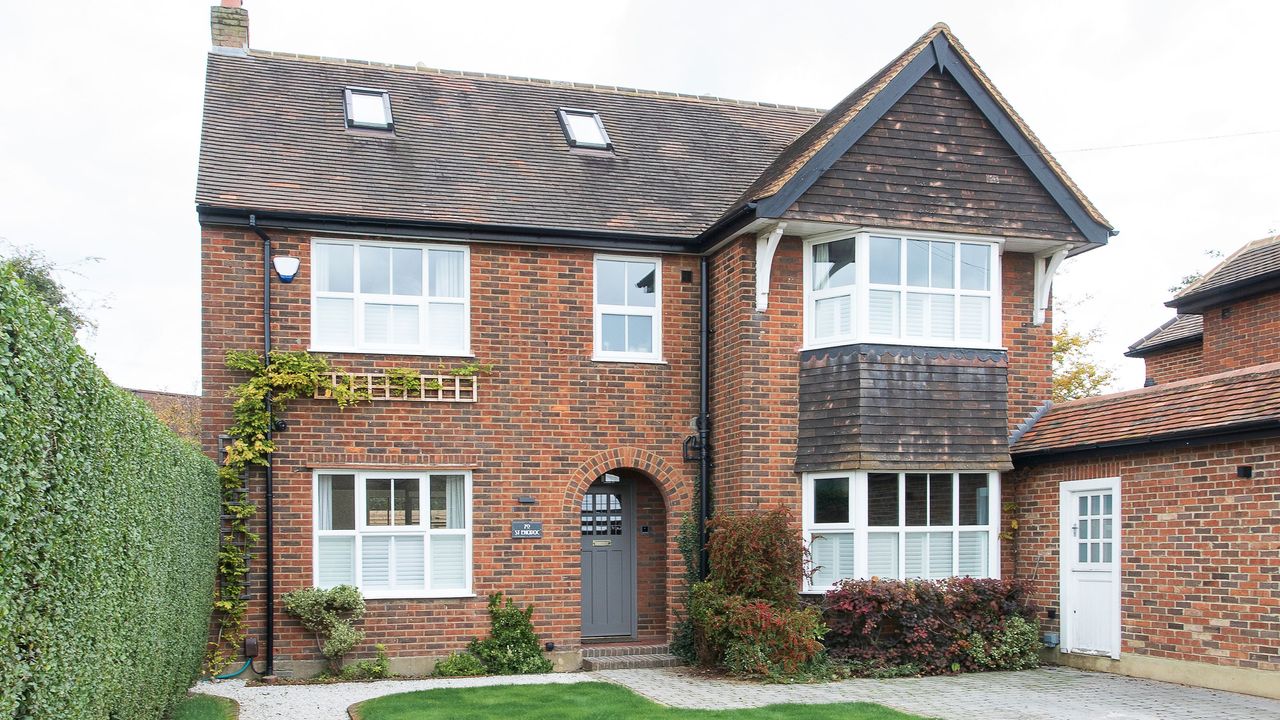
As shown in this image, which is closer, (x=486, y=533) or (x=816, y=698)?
(x=816, y=698)

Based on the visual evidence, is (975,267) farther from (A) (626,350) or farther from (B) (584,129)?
(B) (584,129)

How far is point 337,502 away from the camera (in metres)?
13.1

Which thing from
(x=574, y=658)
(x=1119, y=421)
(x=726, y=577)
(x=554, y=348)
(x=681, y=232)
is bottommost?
(x=574, y=658)

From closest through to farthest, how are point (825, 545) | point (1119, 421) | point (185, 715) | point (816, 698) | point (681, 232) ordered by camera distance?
point (185, 715) → point (816, 698) → point (1119, 421) → point (825, 545) → point (681, 232)

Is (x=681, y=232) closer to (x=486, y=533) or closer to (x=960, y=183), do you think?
(x=960, y=183)

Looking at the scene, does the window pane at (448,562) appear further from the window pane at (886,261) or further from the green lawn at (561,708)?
the window pane at (886,261)

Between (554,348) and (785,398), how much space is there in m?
2.91

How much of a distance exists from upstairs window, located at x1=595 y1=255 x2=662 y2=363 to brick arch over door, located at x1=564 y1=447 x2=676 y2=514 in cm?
120

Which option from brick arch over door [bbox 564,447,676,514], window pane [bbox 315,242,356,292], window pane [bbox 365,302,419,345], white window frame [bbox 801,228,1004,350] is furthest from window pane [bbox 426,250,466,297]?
white window frame [bbox 801,228,1004,350]

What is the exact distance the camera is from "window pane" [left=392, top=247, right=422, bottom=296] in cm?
1348

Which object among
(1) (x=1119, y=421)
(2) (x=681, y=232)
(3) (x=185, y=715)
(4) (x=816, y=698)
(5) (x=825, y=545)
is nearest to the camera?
(3) (x=185, y=715)

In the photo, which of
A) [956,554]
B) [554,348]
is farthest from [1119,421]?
[554,348]

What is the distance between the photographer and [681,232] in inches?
563

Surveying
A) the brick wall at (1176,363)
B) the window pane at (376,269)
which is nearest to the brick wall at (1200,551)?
the brick wall at (1176,363)
